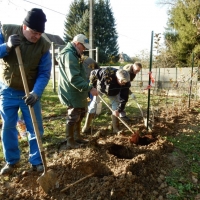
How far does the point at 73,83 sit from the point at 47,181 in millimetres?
1407

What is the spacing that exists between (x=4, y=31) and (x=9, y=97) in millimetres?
723

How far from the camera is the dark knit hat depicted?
224 centimetres

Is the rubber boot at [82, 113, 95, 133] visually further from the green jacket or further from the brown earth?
the green jacket

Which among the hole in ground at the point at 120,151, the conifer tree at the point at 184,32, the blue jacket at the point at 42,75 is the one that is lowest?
the hole in ground at the point at 120,151

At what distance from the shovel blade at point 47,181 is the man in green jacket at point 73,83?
1.23m

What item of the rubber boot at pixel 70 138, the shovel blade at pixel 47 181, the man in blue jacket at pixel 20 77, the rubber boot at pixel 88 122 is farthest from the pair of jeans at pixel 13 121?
the rubber boot at pixel 88 122

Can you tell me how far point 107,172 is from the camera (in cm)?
269

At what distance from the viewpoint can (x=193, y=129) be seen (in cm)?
446

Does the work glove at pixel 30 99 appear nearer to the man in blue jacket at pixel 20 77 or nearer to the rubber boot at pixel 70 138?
the man in blue jacket at pixel 20 77

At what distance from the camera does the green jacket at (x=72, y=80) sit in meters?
3.12

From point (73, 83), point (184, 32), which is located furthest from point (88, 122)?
point (184, 32)

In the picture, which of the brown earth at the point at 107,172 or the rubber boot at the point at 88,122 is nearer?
the brown earth at the point at 107,172

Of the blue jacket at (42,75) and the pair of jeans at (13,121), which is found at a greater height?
the blue jacket at (42,75)

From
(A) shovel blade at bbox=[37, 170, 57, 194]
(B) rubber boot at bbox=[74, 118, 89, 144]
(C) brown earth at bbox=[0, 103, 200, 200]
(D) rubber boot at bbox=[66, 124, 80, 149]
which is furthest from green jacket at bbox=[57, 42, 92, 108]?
(A) shovel blade at bbox=[37, 170, 57, 194]
